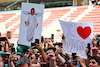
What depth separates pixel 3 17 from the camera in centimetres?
2611

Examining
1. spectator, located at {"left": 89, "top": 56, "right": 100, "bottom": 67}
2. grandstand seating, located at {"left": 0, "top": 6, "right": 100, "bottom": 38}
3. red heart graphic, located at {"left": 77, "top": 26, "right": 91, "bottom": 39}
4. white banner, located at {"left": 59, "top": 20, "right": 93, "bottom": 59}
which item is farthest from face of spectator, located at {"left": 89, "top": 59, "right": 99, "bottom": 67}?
grandstand seating, located at {"left": 0, "top": 6, "right": 100, "bottom": 38}

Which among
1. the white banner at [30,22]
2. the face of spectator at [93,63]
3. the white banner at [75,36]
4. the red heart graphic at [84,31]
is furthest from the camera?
the white banner at [30,22]

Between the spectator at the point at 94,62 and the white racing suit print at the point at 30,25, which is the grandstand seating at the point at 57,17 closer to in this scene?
the white racing suit print at the point at 30,25

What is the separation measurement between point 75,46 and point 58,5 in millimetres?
22252

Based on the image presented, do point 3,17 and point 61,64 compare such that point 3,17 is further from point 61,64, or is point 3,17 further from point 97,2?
point 61,64

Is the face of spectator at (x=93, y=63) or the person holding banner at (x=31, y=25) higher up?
the person holding banner at (x=31, y=25)

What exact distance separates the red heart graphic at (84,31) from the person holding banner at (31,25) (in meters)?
0.87

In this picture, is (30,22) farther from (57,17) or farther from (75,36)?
(57,17)

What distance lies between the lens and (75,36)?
243 inches

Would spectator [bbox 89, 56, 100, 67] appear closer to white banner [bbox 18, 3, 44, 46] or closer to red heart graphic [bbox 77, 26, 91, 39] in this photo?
red heart graphic [bbox 77, 26, 91, 39]

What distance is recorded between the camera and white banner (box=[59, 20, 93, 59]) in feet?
19.5

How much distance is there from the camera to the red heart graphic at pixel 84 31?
616 cm

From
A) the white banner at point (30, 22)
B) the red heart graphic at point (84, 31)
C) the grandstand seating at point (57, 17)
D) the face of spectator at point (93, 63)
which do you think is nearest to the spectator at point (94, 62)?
the face of spectator at point (93, 63)

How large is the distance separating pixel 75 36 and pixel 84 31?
0.71ft
